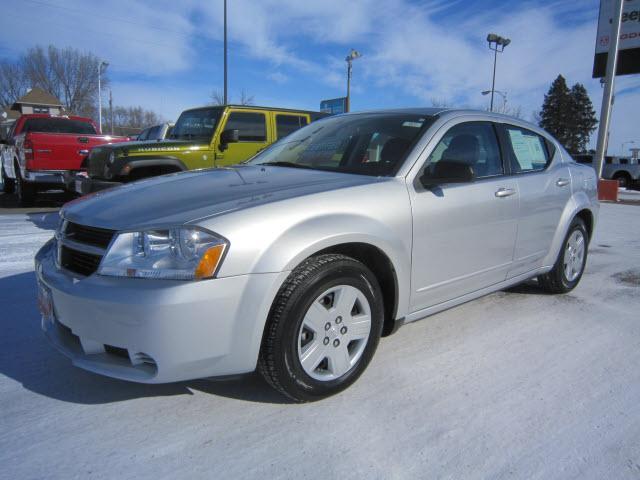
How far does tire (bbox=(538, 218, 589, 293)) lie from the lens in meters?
4.09

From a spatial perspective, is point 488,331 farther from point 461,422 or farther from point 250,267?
point 250,267

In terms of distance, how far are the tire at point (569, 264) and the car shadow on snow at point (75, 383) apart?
2835 millimetres

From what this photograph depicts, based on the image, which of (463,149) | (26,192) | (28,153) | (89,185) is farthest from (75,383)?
(26,192)

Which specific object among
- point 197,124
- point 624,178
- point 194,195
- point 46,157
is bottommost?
point 624,178

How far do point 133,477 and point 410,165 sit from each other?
2074 millimetres

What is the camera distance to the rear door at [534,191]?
138 inches

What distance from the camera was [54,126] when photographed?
10375mm

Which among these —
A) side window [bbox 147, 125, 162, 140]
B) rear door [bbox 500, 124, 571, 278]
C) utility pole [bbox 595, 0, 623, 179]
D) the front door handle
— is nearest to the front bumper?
the front door handle

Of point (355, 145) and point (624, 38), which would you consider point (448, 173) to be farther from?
point (624, 38)

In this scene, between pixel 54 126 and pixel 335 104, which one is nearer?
pixel 54 126

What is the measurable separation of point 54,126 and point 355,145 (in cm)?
960

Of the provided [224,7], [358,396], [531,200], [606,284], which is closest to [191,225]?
[358,396]

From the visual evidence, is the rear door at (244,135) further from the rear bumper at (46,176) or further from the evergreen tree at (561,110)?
the evergreen tree at (561,110)

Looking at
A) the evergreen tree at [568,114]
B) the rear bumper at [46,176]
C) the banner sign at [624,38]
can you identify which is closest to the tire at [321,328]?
the rear bumper at [46,176]
